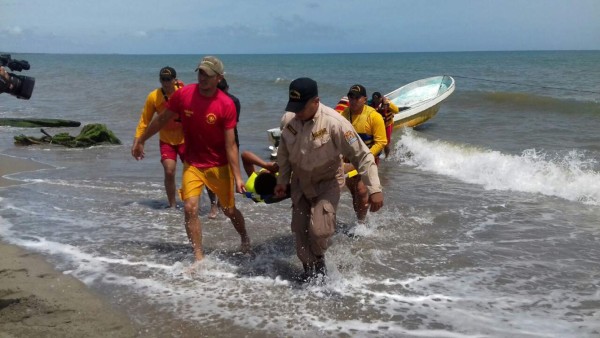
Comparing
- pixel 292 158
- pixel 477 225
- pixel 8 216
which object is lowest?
pixel 8 216

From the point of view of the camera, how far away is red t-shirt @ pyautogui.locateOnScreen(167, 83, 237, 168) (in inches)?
195

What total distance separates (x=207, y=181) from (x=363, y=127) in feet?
6.89

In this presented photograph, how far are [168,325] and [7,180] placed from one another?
6.29 m

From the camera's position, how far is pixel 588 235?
263 inches

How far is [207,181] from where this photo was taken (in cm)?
521

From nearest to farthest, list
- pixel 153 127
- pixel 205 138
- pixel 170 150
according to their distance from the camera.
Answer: pixel 205 138 < pixel 153 127 < pixel 170 150

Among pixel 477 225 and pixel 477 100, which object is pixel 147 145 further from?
pixel 477 100

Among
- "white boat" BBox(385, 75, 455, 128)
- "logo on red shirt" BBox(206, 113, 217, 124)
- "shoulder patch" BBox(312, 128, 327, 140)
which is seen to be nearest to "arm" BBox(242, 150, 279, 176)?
"logo on red shirt" BBox(206, 113, 217, 124)

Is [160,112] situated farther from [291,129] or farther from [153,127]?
[291,129]

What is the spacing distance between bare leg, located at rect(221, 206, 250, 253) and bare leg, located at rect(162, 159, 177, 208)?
174 cm

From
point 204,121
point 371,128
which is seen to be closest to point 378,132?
point 371,128

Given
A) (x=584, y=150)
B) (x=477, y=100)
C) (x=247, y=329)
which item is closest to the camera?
(x=247, y=329)

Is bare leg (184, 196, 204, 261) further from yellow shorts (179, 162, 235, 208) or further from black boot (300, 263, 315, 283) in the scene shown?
black boot (300, 263, 315, 283)

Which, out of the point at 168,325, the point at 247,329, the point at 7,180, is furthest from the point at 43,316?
the point at 7,180
